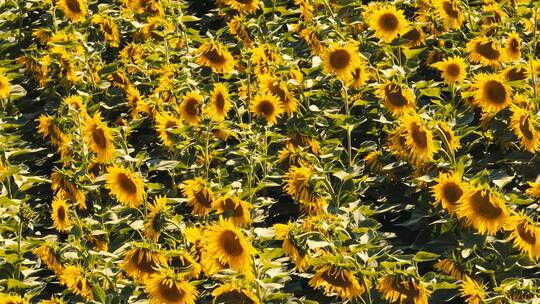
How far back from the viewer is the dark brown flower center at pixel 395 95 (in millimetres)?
4285

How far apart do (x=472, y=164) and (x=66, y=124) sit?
1.95 meters

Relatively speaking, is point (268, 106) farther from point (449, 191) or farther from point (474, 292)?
point (474, 292)

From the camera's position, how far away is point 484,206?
345 centimetres

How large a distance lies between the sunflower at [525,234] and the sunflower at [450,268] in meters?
0.25

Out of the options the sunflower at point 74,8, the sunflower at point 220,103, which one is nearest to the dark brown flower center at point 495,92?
the sunflower at point 220,103

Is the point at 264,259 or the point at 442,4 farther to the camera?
the point at 442,4

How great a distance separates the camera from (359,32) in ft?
18.5

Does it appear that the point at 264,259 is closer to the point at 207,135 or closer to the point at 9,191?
the point at 207,135

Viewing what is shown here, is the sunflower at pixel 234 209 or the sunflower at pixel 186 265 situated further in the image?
the sunflower at pixel 234 209

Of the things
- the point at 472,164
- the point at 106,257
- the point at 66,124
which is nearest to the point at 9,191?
the point at 66,124

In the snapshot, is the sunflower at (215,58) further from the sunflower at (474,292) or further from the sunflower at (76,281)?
the sunflower at (474,292)

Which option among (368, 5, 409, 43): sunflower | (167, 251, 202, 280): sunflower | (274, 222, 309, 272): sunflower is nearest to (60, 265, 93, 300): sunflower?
(167, 251, 202, 280): sunflower

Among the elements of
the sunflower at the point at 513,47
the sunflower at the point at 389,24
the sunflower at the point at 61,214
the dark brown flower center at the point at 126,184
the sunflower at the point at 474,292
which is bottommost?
the sunflower at the point at 513,47

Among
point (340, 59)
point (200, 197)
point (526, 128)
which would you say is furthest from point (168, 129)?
point (526, 128)
